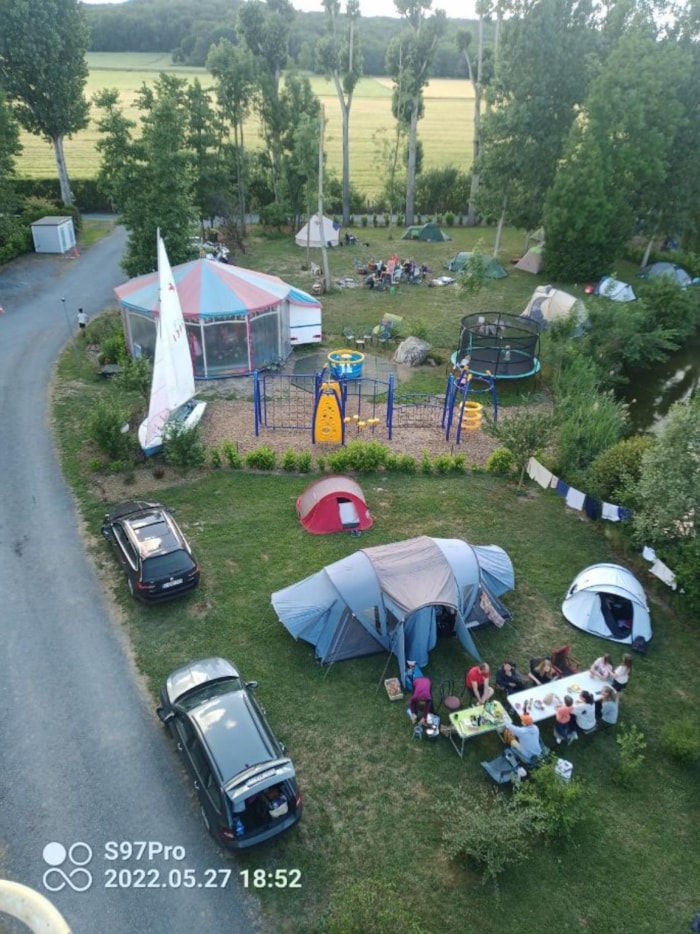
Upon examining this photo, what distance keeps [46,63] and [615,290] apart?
34.9m

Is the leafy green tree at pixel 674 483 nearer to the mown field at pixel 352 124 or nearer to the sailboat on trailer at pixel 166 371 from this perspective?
the sailboat on trailer at pixel 166 371

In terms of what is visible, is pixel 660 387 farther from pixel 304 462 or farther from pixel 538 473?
pixel 304 462

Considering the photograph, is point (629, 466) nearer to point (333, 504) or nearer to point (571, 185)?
point (333, 504)

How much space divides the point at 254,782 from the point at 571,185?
35.2 meters

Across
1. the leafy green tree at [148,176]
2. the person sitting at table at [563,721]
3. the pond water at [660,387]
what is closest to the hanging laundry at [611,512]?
the person sitting at table at [563,721]

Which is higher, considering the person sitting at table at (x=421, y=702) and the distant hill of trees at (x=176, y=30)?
the distant hill of trees at (x=176, y=30)

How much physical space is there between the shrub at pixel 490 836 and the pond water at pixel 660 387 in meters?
19.1

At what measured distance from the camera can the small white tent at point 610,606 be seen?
14.0 metres

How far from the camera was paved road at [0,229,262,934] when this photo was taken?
9.16m

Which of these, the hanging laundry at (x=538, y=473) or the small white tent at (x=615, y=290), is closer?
the hanging laundry at (x=538, y=473)

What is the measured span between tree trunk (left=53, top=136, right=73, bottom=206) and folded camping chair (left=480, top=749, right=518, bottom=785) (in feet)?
149

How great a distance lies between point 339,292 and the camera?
116 ft

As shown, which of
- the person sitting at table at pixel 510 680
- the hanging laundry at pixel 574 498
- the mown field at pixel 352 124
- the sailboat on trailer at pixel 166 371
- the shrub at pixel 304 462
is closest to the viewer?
the person sitting at table at pixel 510 680

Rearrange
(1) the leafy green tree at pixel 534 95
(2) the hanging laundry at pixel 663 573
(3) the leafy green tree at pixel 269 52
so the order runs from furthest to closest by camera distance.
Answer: (3) the leafy green tree at pixel 269 52 < (1) the leafy green tree at pixel 534 95 < (2) the hanging laundry at pixel 663 573
